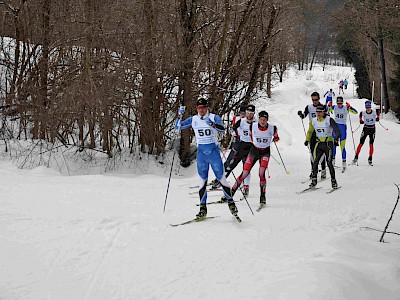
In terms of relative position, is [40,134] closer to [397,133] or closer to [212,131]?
[212,131]

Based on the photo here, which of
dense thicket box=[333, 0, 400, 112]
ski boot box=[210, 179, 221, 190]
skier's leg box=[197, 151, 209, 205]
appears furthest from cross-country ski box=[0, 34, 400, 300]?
dense thicket box=[333, 0, 400, 112]

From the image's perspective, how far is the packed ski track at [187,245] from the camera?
188 inches

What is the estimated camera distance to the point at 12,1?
15.4 m

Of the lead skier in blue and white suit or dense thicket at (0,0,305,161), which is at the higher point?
dense thicket at (0,0,305,161)

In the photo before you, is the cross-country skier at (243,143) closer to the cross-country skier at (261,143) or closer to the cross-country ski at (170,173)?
the cross-country ski at (170,173)

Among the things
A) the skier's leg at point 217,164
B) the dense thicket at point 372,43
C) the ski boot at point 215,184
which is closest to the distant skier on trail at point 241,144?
the ski boot at point 215,184

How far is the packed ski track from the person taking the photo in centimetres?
477

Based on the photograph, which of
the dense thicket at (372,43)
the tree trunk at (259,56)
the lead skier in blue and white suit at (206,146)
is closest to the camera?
the lead skier in blue and white suit at (206,146)

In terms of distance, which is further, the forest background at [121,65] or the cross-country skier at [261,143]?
the forest background at [121,65]

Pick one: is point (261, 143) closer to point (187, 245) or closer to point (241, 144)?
point (241, 144)

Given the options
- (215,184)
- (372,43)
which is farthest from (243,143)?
(372,43)

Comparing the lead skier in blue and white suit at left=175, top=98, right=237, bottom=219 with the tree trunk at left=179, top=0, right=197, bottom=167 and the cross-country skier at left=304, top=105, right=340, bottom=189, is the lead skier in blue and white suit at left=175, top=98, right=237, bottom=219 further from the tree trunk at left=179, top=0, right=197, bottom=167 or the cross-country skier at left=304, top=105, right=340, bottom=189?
the tree trunk at left=179, top=0, right=197, bottom=167

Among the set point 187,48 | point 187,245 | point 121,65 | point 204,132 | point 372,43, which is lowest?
point 187,245

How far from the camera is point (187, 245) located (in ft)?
20.1
